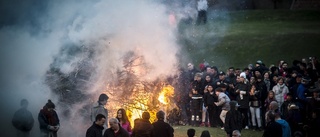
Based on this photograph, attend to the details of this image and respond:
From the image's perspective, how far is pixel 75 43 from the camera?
1588 centimetres

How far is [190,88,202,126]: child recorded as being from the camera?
20031 millimetres

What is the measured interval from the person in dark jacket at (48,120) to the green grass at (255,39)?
11547 mm

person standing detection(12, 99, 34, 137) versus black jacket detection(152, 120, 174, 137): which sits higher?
person standing detection(12, 99, 34, 137)

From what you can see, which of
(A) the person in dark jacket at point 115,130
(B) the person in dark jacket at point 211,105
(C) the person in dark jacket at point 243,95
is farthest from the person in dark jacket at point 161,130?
(B) the person in dark jacket at point 211,105

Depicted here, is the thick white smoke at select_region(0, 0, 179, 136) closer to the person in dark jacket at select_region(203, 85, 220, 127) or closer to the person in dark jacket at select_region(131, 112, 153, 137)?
the person in dark jacket at select_region(203, 85, 220, 127)

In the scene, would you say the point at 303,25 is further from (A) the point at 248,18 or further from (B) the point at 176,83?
(B) the point at 176,83

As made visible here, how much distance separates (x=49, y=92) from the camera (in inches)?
631

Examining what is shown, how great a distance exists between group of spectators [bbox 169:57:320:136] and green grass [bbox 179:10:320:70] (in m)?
5.79

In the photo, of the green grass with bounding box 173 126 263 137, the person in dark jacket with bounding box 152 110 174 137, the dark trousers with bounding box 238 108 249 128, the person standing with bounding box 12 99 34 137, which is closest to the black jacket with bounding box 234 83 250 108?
the dark trousers with bounding box 238 108 249 128

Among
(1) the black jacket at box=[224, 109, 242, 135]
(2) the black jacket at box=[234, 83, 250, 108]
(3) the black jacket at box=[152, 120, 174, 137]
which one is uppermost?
(2) the black jacket at box=[234, 83, 250, 108]

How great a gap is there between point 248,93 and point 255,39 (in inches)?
536

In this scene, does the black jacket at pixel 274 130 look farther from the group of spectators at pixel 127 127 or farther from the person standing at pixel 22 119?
the person standing at pixel 22 119

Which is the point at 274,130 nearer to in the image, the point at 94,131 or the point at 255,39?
the point at 94,131

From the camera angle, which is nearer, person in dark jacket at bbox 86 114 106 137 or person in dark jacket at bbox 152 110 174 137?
person in dark jacket at bbox 86 114 106 137
